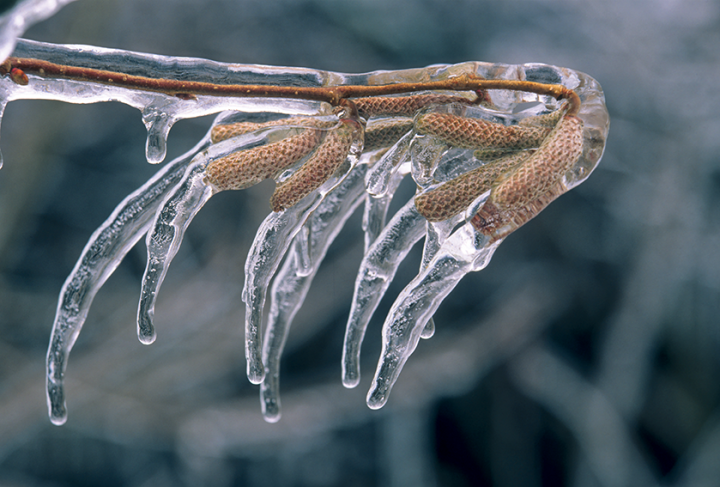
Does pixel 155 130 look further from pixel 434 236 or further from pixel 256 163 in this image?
pixel 434 236

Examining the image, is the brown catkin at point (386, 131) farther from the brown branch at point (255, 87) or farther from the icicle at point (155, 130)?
the icicle at point (155, 130)

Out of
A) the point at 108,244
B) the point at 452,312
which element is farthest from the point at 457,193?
the point at 452,312

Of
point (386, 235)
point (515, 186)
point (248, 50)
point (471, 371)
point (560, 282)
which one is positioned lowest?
point (471, 371)

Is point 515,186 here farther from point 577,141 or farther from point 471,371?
point 471,371

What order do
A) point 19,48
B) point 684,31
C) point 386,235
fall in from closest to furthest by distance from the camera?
point 19,48 → point 386,235 → point 684,31

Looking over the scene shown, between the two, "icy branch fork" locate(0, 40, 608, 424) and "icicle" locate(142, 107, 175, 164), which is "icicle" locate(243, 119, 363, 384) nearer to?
"icy branch fork" locate(0, 40, 608, 424)

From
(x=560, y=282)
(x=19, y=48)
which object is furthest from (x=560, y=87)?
(x=560, y=282)
